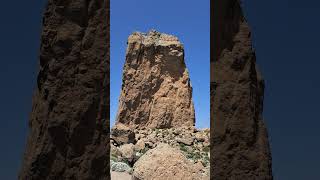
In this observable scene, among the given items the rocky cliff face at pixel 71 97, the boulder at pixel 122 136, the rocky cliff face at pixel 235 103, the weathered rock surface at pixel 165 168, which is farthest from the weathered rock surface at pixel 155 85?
the rocky cliff face at pixel 71 97

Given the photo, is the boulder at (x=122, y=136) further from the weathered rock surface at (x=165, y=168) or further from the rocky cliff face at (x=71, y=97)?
the rocky cliff face at (x=71, y=97)

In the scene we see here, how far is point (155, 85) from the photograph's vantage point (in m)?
51.3

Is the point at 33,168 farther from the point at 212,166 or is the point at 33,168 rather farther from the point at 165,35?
the point at 165,35

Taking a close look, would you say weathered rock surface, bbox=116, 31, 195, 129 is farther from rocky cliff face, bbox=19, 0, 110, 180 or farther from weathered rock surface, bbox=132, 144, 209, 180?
rocky cliff face, bbox=19, 0, 110, 180

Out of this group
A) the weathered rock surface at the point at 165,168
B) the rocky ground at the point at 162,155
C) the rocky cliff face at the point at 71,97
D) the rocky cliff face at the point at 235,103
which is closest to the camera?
the rocky cliff face at the point at 71,97

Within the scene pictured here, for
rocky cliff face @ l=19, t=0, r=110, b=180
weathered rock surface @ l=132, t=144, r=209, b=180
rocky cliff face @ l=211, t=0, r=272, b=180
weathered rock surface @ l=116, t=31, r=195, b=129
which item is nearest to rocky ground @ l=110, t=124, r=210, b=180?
weathered rock surface @ l=132, t=144, r=209, b=180

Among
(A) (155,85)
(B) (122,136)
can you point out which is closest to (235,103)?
(B) (122,136)

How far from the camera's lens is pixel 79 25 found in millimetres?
7203

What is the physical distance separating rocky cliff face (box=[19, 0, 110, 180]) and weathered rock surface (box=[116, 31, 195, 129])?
137ft

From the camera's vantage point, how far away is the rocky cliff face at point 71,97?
687 centimetres

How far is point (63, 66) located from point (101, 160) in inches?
56.8

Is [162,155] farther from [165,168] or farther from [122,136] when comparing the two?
[122,136]

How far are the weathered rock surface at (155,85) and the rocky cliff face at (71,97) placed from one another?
41822mm

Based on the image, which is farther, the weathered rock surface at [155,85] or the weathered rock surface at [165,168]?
the weathered rock surface at [155,85]
